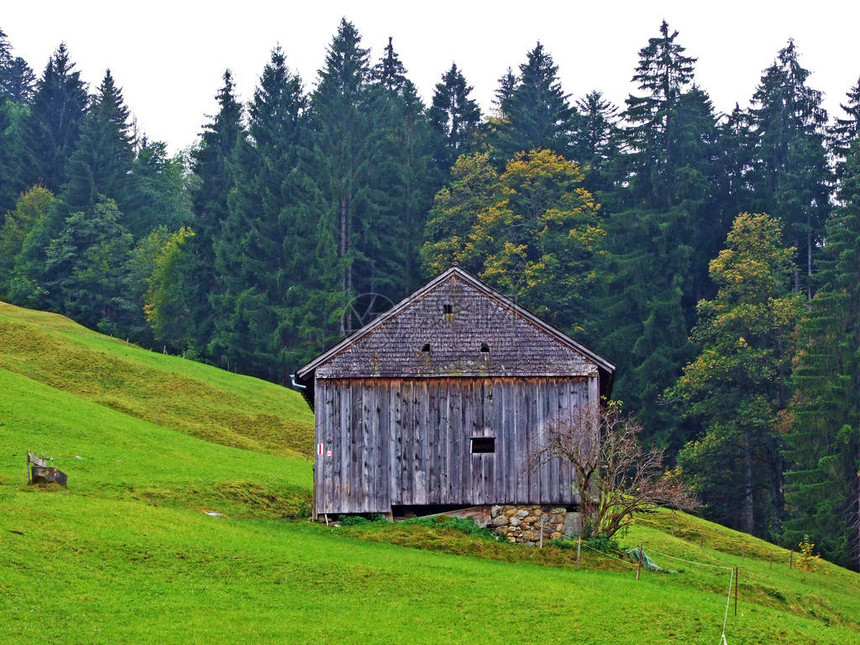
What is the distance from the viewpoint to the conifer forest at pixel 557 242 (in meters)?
65.2

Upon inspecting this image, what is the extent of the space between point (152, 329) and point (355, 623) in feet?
238

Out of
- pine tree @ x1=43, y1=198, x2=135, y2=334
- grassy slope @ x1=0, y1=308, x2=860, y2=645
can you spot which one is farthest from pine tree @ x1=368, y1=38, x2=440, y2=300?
grassy slope @ x1=0, y1=308, x2=860, y2=645

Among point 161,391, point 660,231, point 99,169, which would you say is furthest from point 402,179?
point 161,391

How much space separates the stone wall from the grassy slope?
1.65 metres

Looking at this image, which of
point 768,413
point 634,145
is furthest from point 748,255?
point 634,145

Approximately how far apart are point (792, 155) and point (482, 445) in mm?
53699

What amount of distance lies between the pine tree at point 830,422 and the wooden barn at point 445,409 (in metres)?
27.0

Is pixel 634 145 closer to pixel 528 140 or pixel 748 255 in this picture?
pixel 528 140

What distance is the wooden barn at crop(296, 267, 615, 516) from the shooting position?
3428cm

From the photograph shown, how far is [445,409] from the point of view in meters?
34.6

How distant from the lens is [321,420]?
114 feet

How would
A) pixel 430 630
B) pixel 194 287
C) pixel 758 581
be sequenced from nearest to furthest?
pixel 430 630 → pixel 758 581 → pixel 194 287

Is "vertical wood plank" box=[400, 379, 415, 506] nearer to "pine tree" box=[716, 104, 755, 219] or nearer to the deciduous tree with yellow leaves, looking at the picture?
the deciduous tree with yellow leaves

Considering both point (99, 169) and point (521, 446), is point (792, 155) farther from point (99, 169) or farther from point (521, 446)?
point (99, 169)
